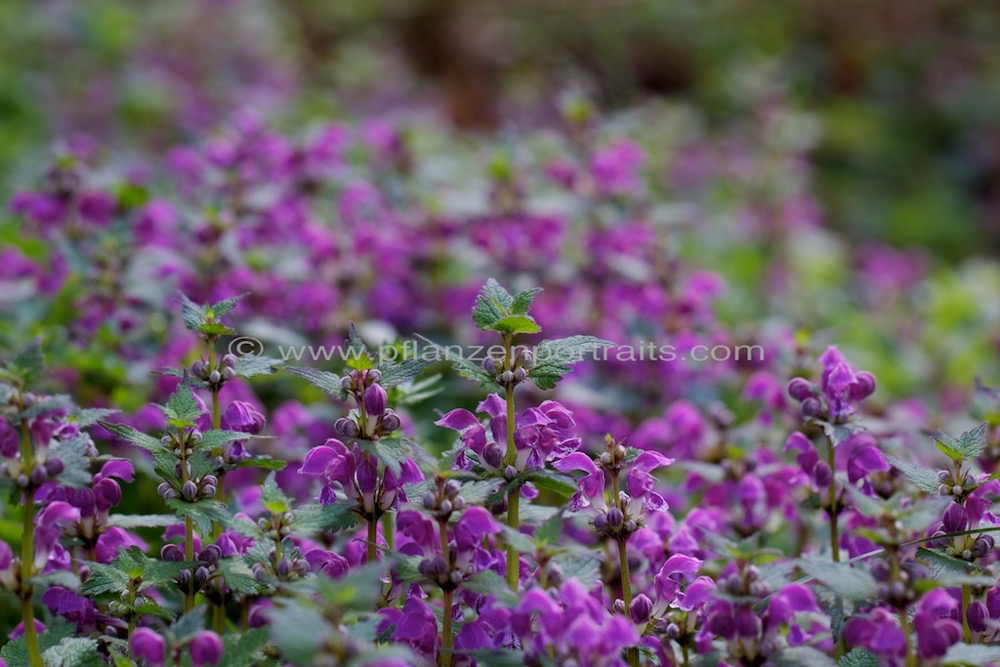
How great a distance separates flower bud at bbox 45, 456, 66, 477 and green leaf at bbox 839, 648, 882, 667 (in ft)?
3.51

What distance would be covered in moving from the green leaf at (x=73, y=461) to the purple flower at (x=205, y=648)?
0.25m

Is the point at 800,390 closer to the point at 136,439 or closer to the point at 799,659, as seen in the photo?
the point at 799,659

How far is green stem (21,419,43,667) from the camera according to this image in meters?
1.26

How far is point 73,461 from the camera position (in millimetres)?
1283

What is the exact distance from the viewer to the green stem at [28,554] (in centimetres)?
126

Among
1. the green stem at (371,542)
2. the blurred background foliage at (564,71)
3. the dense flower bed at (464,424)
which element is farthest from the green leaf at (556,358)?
the blurred background foliage at (564,71)

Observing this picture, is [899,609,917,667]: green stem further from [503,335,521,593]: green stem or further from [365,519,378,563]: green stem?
[365,519,378,563]: green stem

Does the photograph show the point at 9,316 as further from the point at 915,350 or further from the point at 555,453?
the point at 915,350

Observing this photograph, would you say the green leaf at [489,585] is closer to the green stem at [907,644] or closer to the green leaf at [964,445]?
the green stem at [907,644]

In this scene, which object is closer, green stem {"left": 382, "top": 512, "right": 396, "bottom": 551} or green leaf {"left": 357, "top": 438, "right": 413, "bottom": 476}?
green leaf {"left": 357, "top": 438, "right": 413, "bottom": 476}

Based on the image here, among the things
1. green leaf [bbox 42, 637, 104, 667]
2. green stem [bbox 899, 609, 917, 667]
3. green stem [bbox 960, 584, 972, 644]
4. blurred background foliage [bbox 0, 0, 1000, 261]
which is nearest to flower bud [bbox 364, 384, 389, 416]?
green leaf [bbox 42, 637, 104, 667]

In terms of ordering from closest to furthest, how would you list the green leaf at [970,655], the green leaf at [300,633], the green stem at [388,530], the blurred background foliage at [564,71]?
the green leaf at [300,633]
the green leaf at [970,655]
the green stem at [388,530]
the blurred background foliage at [564,71]

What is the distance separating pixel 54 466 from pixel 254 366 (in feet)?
1.01

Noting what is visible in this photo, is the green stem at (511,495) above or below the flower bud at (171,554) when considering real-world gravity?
above
